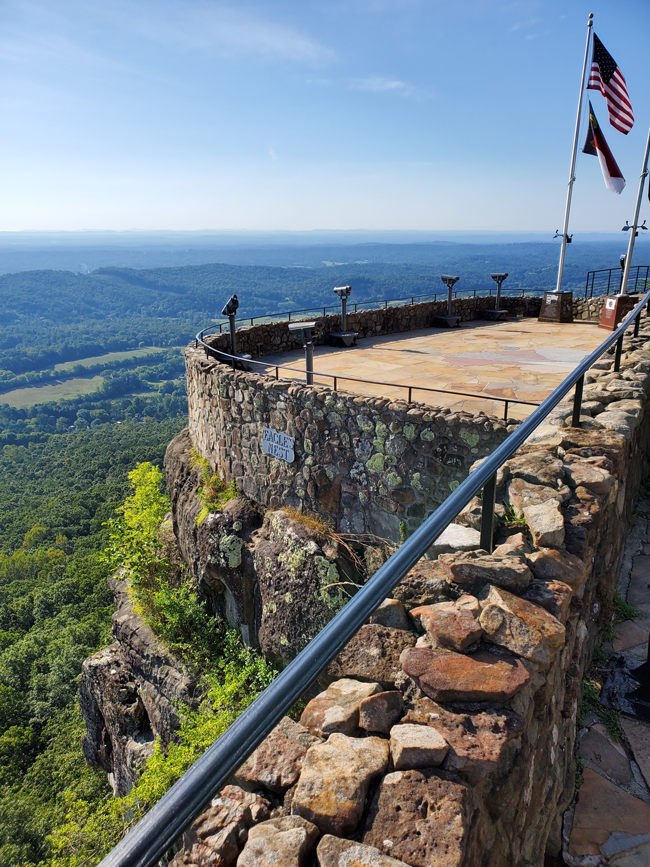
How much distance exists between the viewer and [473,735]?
1598 millimetres

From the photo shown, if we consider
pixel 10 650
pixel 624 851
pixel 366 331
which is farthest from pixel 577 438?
pixel 10 650

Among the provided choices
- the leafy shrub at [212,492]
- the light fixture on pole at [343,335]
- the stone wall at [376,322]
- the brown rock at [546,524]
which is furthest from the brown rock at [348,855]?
the light fixture on pole at [343,335]

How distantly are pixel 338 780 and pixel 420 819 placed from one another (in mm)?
250

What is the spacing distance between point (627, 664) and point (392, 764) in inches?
64.8

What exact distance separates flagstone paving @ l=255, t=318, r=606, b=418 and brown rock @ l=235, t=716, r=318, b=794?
5.11 meters

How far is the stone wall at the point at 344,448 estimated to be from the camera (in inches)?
260

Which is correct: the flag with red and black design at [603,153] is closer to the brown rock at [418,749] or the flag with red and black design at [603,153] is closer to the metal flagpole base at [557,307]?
the metal flagpole base at [557,307]

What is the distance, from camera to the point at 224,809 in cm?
173

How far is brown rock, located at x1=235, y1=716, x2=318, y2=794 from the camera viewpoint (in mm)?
1741

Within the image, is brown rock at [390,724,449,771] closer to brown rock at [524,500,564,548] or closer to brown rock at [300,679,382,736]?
brown rock at [300,679,382,736]

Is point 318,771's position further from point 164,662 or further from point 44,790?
point 44,790

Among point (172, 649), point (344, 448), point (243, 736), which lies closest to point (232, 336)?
point (344, 448)

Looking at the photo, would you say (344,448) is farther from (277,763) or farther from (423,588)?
(277,763)

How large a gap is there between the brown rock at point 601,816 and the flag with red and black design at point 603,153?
46.9 feet
